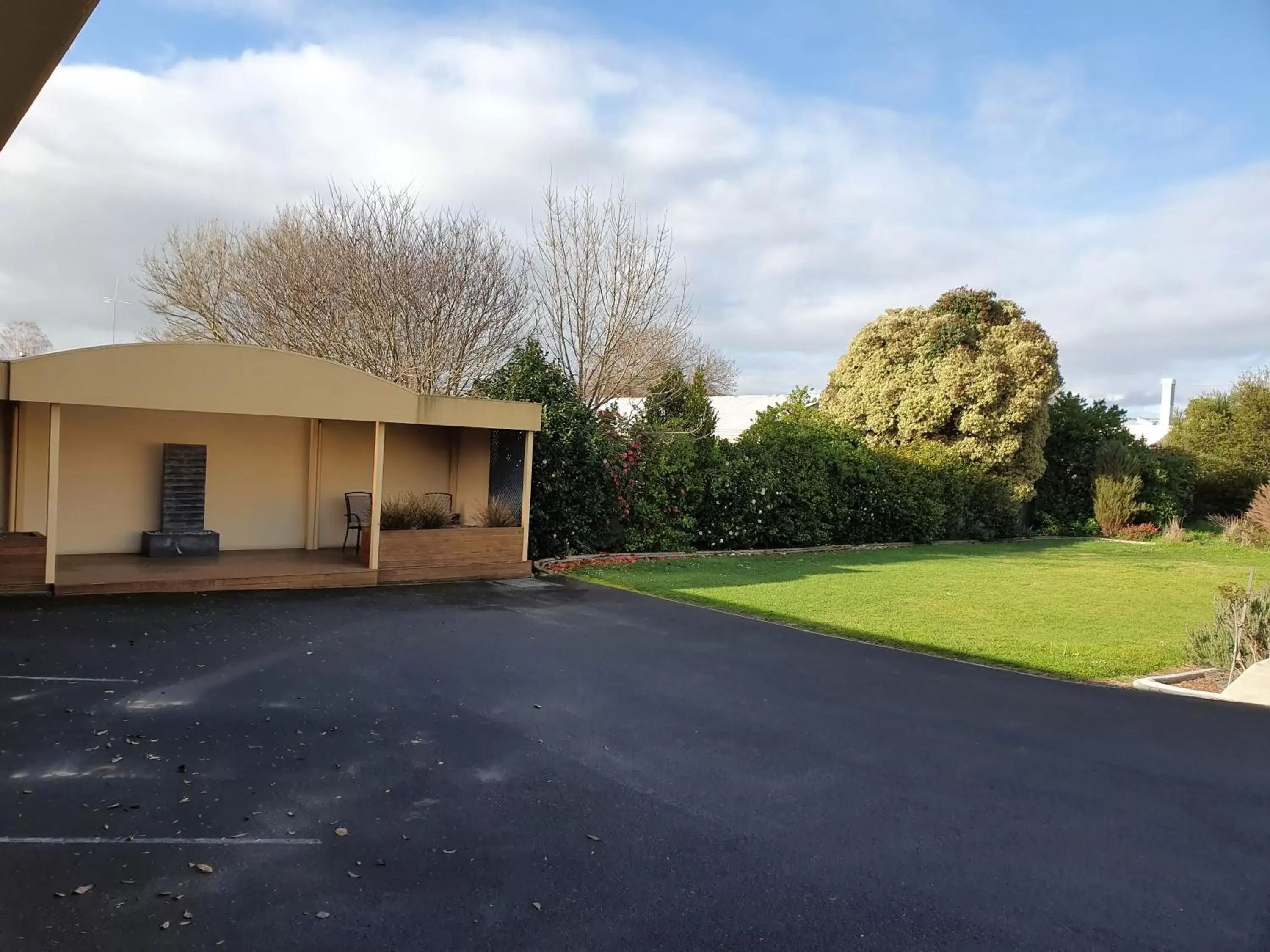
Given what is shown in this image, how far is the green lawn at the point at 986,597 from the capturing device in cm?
843

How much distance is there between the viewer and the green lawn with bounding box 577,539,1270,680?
843 cm

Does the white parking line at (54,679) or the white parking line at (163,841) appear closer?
the white parking line at (163,841)

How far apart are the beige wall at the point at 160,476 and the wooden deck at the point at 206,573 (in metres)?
0.45

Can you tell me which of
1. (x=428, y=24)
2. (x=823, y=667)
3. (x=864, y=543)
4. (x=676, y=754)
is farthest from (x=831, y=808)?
(x=864, y=543)

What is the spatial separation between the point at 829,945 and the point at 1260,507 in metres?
24.7

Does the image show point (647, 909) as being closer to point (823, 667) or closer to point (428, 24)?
point (823, 667)

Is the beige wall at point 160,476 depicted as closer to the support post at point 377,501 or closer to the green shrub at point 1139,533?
the support post at point 377,501

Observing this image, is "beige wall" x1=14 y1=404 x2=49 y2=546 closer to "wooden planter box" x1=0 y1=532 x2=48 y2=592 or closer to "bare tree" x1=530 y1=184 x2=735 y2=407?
"wooden planter box" x1=0 y1=532 x2=48 y2=592

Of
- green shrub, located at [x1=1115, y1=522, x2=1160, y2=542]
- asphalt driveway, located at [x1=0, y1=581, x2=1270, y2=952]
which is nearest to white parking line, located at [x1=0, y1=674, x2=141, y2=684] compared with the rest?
asphalt driveway, located at [x1=0, y1=581, x2=1270, y2=952]

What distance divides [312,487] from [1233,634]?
12.1 m

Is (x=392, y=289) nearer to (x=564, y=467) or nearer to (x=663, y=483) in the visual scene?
(x=564, y=467)

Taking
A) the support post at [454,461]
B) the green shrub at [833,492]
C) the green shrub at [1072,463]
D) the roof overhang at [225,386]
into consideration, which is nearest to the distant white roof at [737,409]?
the green shrub at [1072,463]

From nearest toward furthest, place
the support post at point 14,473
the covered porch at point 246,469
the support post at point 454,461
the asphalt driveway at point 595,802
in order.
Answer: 1. the asphalt driveway at point 595,802
2. the covered porch at point 246,469
3. the support post at point 14,473
4. the support post at point 454,461

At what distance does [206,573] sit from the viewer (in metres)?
9.81
